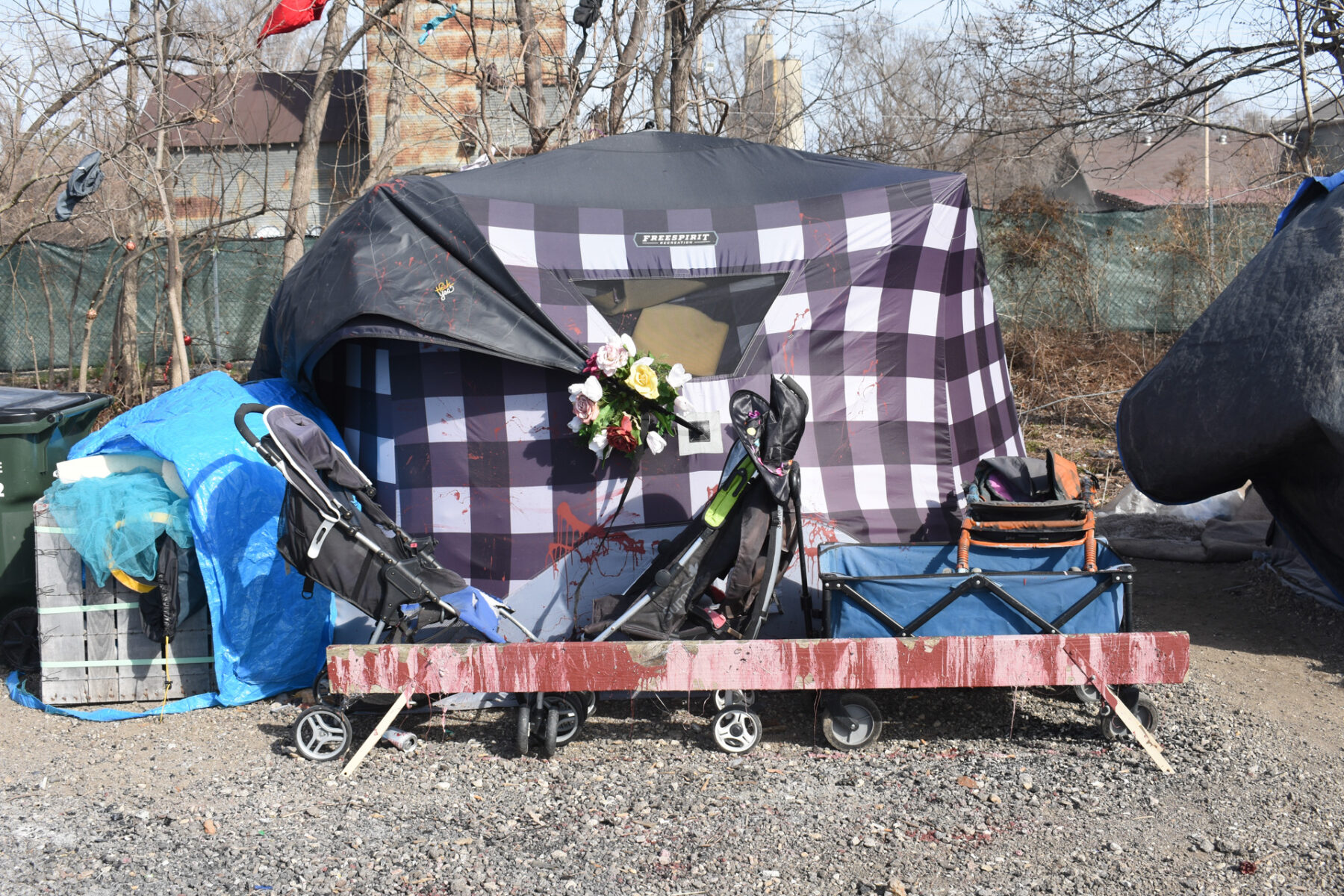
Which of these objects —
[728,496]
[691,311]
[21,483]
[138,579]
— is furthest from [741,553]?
[21,483]

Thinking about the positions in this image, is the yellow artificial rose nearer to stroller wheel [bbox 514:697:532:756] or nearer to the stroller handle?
stroller wheel [bbox 514:697:532:756]

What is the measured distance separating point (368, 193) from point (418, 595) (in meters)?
2.28

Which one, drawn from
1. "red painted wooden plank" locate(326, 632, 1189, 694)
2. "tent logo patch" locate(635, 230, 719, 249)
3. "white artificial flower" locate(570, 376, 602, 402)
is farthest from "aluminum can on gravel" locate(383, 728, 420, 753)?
"tent logo patch" locate(635, 230, 719, 249)

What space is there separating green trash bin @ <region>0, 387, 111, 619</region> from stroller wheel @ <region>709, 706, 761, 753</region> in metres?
3.53

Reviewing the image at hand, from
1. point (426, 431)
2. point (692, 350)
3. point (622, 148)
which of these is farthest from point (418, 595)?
point (622, 148)

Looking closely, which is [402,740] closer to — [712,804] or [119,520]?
[712,804]

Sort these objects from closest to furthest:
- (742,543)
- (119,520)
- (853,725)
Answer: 1. (853,725)
2. (742,543)
3. (119,520)

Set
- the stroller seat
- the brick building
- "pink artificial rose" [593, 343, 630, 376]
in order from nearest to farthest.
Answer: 1. the stroller seat
2. "pink artificial rose" [593, 343, 630, 376]
3. the brick building

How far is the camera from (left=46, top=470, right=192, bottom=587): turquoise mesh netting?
15.4ft

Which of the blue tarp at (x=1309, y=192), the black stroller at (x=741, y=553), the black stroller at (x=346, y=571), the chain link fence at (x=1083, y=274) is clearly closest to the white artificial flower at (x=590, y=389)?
the black stroller at (x=741, y=553)

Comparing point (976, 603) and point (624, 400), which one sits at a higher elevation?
point (624, 400)

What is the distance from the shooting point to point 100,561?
15.4 ft

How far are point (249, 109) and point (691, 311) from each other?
1405 cm

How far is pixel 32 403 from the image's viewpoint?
5.50m
